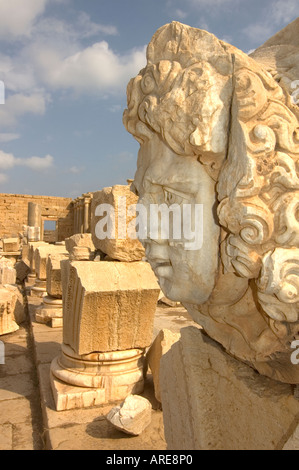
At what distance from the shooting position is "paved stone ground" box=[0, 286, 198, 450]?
2.35m

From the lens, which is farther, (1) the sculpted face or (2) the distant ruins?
(1) the sculpted face

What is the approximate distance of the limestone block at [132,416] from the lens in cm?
234

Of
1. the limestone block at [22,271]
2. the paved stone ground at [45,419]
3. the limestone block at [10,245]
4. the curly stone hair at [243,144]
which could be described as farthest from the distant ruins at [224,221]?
the limestone block at [10,245]

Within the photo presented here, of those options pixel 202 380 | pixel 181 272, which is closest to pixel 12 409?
pixel 202 380

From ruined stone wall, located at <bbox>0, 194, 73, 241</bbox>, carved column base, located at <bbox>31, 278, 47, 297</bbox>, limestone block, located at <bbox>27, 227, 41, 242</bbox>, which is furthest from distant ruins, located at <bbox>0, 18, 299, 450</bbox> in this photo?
ruined stone wall, located at <bbox>0, 194, 73, 241</bbox>

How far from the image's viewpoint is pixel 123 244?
3100 millimetres

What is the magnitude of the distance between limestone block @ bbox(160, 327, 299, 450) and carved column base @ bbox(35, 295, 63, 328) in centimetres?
369

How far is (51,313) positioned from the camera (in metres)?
4.91

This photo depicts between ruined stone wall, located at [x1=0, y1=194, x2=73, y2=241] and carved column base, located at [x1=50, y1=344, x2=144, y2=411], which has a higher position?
ruined stone wall, located at [x1=0, y1=194, x2=73, y2=241]

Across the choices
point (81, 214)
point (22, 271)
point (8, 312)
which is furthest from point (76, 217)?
point (8, 312)

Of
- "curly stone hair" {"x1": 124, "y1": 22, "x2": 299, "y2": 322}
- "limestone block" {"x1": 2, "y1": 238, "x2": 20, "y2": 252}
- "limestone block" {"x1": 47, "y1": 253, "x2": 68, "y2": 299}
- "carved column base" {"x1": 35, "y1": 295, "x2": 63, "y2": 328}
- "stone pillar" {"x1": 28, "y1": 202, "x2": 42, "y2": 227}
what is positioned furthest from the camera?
"stone pillar" {"x1": 28, "y1": 202, "x2": 42, "y2": 227}

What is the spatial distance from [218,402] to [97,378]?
1.89m

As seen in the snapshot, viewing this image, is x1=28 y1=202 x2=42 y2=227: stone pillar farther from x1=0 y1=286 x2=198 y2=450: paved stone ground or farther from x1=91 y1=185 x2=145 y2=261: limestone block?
x1=91 y1=185 x2=145 y2=261: limestone block

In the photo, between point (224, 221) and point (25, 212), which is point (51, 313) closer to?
point (224, 221)
